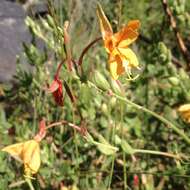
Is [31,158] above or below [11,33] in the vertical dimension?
below

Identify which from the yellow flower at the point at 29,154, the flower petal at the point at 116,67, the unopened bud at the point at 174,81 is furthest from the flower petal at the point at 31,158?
the unopened bud at the point at 174,81

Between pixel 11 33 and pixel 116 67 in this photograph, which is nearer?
pixel 116 67

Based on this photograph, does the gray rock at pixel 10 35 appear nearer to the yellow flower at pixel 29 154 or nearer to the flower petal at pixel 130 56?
the yellow flower at pixel 29 154

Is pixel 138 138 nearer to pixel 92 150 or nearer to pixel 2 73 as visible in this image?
pixel 92 150

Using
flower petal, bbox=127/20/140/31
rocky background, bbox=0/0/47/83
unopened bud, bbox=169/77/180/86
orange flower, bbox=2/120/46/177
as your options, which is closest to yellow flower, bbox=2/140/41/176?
orange flower, bbox=2/120/46/177

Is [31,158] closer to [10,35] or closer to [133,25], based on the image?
[133,25]

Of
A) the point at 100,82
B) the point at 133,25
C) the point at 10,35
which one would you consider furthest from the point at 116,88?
the point at 10,35

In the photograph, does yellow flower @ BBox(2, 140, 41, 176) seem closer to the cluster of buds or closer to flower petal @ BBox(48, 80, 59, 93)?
the cluster of buds
